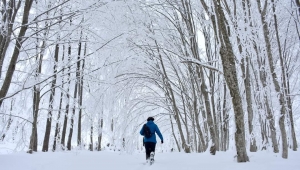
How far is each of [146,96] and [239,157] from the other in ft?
22.4

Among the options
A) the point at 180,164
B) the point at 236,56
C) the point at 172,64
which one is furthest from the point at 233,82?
the point at 172,64

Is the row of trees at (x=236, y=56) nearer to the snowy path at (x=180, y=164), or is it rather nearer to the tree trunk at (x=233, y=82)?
the tree trunk at (x=233, y=82)

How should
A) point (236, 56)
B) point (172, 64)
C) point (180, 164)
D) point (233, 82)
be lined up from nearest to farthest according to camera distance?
point (233, 82) < point (180, 164) < point (236, 56) < point (172, 64)

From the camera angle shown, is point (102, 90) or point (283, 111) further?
point (102, 90)

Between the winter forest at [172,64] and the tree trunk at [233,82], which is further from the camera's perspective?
the winter forest at [172,64]

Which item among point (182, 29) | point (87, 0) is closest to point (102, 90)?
point (182, 29)

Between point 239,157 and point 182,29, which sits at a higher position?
point 182,29

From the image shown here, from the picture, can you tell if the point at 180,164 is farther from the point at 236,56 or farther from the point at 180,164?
the point at 236,56

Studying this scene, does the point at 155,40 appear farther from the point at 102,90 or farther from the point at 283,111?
the point at 283,111

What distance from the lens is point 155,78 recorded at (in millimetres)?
10312

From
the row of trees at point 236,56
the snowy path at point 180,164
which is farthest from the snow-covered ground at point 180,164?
the row of trees at point 236,56

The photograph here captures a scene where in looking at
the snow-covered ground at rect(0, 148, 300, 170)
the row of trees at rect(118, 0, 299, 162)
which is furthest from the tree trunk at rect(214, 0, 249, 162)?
the snow-covered ground at rect(0, 148, 300, 170)

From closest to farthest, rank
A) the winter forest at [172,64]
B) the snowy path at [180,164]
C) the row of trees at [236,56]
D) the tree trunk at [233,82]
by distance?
the snowy path at [180,164] → the tree trunk at [233,82] → the row of trees at [236,56] → the winter forest at [172,64]

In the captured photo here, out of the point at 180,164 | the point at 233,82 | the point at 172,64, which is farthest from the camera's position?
the point at 172,64
